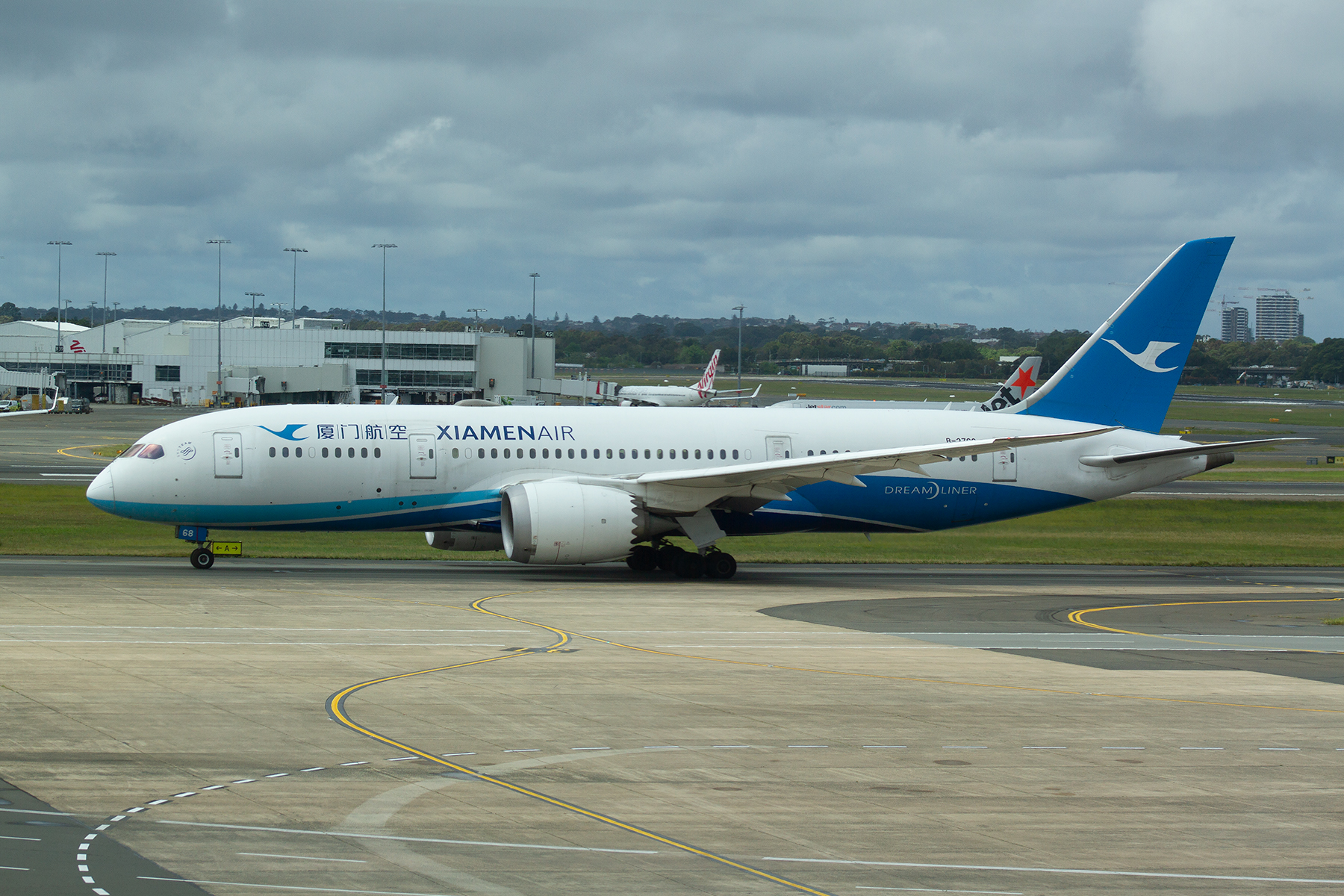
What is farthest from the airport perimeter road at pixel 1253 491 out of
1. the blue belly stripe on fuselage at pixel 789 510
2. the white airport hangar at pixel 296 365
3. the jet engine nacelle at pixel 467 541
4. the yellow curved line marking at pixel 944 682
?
the white airport hangar at pixel 296 365

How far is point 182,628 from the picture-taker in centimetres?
2447

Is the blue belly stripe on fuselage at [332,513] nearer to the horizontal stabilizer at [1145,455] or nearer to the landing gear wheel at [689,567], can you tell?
the landing gear wheel at [689,567]

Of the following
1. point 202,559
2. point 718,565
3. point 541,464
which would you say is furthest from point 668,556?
point 202,559

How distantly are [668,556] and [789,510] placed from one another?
12.2ft

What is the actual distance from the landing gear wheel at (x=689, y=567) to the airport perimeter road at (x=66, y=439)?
35.1 meters

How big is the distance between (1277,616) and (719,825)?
22.6 metres

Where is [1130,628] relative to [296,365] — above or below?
below

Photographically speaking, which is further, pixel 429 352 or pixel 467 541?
pixel 429 352

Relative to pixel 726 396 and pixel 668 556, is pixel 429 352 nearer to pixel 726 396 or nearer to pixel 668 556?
pixel 726 396

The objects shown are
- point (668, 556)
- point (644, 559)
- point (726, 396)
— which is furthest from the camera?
point (726, 396)

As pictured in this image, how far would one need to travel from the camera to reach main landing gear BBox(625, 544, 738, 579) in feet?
119

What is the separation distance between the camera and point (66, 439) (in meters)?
91.0

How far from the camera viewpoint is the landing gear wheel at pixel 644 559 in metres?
37.5

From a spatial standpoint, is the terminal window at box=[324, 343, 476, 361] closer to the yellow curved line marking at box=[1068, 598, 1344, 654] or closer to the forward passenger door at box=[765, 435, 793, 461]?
the forward passenger door at box=[765, 435, 793, 461]
